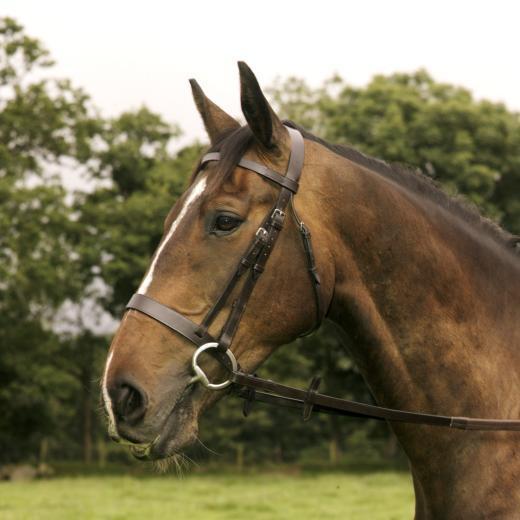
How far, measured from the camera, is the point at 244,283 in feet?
12.6

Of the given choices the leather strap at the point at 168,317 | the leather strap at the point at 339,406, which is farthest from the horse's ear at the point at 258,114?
the leather strap at the point at 339,406

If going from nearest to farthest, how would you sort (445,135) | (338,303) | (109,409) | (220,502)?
(109,409) < (338,303) < (220,502) < (445,135)

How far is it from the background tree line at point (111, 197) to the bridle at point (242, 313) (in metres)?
27.2

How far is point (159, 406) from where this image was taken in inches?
143

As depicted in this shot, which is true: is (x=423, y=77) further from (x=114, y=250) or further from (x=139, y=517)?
(x=139, y=517)

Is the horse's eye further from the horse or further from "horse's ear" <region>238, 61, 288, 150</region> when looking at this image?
"horse's ear" <region>238, 61, 288, 150</region>

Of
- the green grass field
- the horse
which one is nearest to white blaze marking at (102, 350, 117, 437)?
the horse

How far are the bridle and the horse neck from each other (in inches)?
5.3

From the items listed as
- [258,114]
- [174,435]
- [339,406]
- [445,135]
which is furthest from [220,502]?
[445,135]

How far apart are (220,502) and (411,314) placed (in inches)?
563

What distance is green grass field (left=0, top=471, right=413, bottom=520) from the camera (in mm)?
15250

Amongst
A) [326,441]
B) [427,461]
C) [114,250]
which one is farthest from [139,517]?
[326,441]

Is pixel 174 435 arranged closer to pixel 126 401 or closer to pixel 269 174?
pixel 126 401

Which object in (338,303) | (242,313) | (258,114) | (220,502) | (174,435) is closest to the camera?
(174,435)
